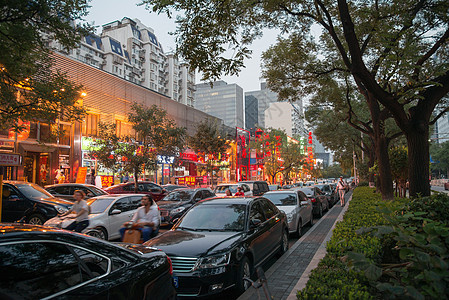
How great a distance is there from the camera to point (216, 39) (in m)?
7.69

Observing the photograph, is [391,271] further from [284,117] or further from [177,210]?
[284,117]

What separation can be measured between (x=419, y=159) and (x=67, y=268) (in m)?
8.98

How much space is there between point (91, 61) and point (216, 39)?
181 feet

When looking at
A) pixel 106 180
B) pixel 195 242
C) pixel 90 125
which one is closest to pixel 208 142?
pixel 106 180

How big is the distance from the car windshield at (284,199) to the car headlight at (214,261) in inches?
270

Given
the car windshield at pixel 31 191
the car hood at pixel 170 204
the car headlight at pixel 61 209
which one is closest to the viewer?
the car headlight at pixel 61 209

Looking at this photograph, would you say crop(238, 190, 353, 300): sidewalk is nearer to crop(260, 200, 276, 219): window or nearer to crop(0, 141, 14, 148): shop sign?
crop(260, 200, 276, 219): window

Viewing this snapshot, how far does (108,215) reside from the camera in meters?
9.66

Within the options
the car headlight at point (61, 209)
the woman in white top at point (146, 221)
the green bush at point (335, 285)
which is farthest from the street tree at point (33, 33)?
the green bush at point (335, 285)

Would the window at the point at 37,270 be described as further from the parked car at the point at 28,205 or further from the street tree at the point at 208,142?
the street tree at the point at 208,142

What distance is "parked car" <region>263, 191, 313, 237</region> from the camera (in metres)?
10.4

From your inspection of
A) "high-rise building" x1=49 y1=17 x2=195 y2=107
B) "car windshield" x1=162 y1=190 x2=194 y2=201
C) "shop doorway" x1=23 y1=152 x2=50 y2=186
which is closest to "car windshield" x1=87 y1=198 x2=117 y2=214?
"car windshield" x1=162 y1=190 x2=194 y2=201

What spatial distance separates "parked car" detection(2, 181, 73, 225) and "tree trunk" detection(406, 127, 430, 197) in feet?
35.9

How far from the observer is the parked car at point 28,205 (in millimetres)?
10961
